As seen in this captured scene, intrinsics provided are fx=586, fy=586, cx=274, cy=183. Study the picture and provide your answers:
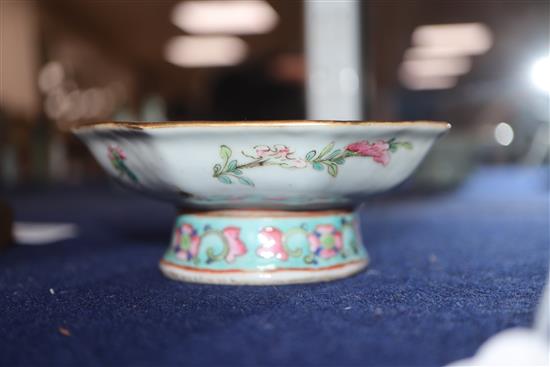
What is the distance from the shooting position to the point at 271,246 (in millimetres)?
418

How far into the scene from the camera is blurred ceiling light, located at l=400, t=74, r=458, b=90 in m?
6.09

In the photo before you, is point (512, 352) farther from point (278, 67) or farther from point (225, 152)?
point (278, 67)

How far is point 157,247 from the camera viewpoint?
24.2 inches

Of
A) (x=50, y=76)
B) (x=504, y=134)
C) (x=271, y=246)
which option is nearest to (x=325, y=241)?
(x=271, y=246)

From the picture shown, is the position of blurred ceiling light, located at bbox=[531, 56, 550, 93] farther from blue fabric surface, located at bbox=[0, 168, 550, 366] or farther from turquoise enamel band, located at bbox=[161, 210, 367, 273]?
turquoise enamel band, located at bbox=[161, 210, 367, 273]

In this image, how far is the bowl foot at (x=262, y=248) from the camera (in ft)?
1.35

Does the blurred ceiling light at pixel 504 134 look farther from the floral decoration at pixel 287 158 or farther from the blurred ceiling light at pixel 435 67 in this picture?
the floral decoration at pixel 287 158

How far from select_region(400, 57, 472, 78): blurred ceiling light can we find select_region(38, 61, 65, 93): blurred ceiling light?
2689 mm

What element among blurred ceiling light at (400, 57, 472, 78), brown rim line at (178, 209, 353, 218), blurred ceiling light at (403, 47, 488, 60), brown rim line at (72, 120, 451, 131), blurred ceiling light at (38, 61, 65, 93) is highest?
blurred ceiling light at (403, 47, 488, 60)

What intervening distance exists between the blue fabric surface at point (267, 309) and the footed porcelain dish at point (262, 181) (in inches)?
0.9

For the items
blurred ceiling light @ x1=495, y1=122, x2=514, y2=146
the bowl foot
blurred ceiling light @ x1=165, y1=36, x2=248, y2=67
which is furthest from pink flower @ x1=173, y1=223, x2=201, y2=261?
blurred ceiling light @ x1=165, y1=36, x2=248, y2=67

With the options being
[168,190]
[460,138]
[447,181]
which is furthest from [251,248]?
[460,138]

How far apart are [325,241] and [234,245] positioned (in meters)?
0.07

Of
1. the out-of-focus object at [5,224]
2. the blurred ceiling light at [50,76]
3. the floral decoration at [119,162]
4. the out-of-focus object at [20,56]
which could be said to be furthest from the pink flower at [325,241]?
the blurred ceiling light at [50,76]
